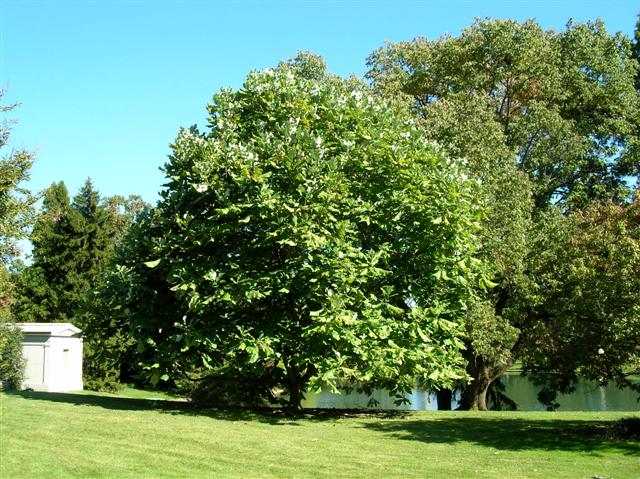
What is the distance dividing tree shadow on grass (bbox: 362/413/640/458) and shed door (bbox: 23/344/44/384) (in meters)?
20.9

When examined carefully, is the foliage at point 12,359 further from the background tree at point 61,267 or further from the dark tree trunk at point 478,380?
the dark tree trunk at point 478,380

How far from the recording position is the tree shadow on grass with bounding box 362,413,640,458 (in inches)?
497

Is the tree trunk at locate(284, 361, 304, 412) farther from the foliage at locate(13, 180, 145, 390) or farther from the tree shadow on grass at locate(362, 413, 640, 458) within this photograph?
the foliage at locate(13, 180, 145, 390)

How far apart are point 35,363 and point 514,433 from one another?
2479 cm

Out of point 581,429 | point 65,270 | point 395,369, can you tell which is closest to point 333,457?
point 395,369

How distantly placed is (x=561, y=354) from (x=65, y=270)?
3241 centimetres

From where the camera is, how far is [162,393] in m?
38.3

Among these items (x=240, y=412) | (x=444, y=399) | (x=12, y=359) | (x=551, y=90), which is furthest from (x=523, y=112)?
(x=12, y=359)

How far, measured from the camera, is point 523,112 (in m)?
29.1

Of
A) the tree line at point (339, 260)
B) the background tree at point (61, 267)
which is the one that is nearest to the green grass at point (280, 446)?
the tree line at point (339, 260)

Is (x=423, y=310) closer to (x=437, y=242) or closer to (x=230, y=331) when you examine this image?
(x=437, y=242)

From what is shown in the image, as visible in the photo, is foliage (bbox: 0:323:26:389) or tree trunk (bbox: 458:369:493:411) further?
foliage (bbox: 0:323:26:389)

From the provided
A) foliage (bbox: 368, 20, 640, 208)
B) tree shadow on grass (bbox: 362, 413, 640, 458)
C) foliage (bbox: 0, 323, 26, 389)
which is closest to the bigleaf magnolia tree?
tree shadow on grass (bbox: 362, 413, 640, 458)

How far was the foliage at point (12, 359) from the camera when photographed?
27.9 meters
